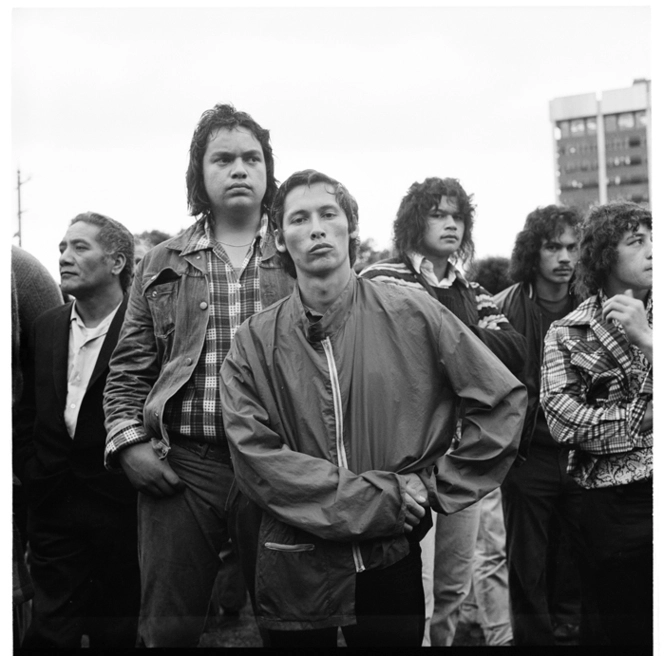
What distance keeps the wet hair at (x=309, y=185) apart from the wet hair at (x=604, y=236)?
33.2 inches

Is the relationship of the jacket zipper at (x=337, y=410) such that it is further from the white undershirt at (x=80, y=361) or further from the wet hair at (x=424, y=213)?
the white undershirt at (x=80, y=361)

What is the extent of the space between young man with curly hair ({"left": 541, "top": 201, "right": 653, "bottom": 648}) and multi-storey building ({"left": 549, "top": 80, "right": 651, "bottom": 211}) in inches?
4.4

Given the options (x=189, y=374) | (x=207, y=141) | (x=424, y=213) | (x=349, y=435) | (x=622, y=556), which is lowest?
(x=622, y=556)

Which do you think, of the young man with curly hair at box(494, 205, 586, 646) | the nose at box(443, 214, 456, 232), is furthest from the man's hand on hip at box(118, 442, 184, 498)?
the nose at box(443, 214, 456, 232)

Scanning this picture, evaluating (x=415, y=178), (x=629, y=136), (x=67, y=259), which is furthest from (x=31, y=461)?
(x=629, y=136)

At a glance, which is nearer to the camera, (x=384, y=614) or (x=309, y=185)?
(x=384, y=614)

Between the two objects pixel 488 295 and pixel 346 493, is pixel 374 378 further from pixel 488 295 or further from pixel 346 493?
pixel 488 295

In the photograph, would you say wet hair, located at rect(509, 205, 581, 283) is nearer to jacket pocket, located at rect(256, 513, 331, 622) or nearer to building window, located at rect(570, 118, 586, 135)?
building window, located at rect(570, 118, 586, 135)

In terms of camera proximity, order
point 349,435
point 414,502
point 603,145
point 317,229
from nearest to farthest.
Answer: point 414,502 → point 349,435 → point 317,229 → point 603,145

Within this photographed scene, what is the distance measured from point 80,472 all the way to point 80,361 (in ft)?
1.32

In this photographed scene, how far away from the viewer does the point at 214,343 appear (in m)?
2.92

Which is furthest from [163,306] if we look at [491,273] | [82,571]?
[491,273]

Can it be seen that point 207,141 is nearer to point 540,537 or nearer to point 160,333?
point 160,333

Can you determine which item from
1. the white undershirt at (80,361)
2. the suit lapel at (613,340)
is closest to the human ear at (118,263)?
the white undershirt at (80,361)
